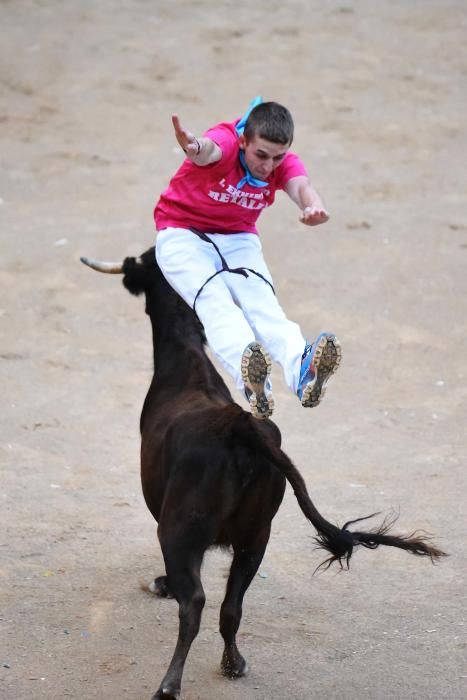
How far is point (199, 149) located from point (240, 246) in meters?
0.58

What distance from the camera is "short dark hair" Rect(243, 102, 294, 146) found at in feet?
16.4

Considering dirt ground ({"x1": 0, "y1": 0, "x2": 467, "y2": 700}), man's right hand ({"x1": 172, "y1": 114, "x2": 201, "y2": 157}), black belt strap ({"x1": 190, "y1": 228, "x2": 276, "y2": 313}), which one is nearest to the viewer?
man's right hand ({"x1": 172, "y1": 114, "x2": 201, "y2": 157})

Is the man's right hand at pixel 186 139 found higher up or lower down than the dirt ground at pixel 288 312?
higher up

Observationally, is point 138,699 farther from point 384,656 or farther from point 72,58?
point 72,58

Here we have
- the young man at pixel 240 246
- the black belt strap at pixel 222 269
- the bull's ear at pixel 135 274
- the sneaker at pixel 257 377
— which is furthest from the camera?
the bull's ear at pixel 135 274

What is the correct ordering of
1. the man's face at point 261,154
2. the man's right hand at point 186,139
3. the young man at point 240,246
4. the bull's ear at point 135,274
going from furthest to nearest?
the bull's ear at point 135,274 → the man's face at point 261,154 → the man's right hand at point 186,139 → the young man at point 240,246

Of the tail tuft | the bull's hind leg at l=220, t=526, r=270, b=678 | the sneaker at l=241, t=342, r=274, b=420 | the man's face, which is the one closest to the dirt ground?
the bull's hind leg at l=220, t=526, r=270, b=678

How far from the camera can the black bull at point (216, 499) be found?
457cm

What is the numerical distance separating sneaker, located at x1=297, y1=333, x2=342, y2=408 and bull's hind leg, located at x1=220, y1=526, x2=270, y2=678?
0.63 meters

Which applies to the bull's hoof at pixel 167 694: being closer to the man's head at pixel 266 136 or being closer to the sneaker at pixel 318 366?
the sneaker at pixel 318 366

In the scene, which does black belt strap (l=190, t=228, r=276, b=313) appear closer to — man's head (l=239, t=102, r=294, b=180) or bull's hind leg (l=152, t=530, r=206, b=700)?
man's head (l=239, t=102, r=294, b=180)

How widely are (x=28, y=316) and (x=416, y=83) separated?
602 centimetres

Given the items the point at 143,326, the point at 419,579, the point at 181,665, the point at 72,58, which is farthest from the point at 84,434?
the point at 72,58

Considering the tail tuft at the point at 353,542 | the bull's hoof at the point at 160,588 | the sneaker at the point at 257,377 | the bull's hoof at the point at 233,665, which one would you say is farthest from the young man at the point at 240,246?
the bull's hoof at the point at 160,588
